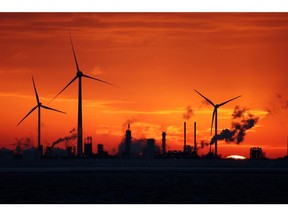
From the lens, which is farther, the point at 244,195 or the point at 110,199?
the point at 244,195

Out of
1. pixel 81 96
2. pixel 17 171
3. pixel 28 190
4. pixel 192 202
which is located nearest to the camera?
pixel 192 202

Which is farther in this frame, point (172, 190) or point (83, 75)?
point (83, 75)

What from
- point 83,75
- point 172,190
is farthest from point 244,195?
point 83,75

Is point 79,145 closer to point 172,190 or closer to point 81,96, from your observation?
point 81,96

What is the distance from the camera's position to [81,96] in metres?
137

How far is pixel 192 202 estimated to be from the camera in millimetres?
84562
